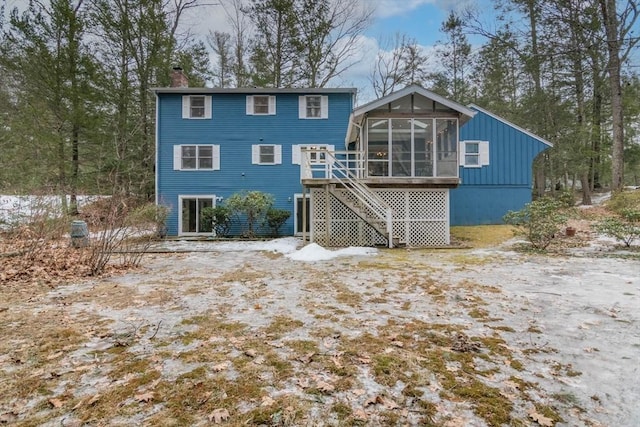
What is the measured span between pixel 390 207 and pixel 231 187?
7858 millimetres

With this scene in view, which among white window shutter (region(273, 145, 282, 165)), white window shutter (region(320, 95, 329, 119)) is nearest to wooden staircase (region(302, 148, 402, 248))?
white window shutter (region(273, 145, 282, 165))

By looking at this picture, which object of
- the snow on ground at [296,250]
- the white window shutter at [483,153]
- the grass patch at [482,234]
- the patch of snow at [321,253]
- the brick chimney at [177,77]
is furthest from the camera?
the brick chimney at [177,77]

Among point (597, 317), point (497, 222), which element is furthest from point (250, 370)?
point (497, 222)

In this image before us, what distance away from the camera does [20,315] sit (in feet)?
14.0

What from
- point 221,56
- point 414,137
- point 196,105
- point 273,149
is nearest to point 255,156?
point 273,149

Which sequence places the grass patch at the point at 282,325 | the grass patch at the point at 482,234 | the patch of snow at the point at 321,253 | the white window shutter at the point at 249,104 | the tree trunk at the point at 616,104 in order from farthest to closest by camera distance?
the white window shutter at the point at 249,104 → the tree trunk at the point at 616,104 → the grass patch at the point at 482,234 → the patch of snow at the point at 321,253 → the grass patch at the point at 282,325

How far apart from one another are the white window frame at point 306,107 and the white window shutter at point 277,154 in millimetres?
1725

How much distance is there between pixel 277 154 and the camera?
16047mm

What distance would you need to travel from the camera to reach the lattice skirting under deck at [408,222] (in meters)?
11.6

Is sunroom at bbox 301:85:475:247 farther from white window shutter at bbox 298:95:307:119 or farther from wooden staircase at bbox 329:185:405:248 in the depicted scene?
white window shutter at bbox 298:95:307:119

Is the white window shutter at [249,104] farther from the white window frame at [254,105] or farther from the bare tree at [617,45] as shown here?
the bare tree at [617,45]

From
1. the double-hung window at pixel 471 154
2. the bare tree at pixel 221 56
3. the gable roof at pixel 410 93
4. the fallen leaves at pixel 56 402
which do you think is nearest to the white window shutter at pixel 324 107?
the gable roof at pixel 410 93

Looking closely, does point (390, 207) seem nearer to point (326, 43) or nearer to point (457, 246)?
point (457, 246)

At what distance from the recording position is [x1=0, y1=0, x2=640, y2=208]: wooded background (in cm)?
1501
